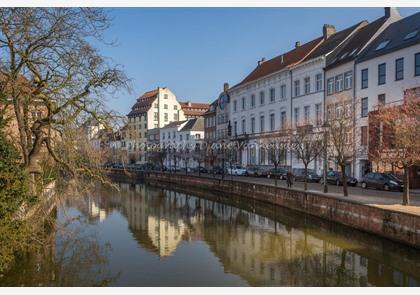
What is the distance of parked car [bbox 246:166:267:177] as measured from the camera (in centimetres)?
4447

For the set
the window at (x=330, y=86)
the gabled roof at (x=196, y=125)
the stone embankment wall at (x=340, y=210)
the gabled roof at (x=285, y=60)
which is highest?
the gabled roof at (x=285, y=60)

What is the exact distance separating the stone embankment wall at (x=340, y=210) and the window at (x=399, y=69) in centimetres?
1078

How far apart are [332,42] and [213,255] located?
30.3 metres

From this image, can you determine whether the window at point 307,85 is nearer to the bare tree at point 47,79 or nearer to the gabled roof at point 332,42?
the gabled roof at point 332,42

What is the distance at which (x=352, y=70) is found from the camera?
34688 millimetres

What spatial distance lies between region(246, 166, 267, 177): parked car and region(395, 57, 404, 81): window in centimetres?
1714

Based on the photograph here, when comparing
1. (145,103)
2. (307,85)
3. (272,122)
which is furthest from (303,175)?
(145,103)

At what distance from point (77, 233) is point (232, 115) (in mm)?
39688

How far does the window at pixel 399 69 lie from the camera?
29.9m

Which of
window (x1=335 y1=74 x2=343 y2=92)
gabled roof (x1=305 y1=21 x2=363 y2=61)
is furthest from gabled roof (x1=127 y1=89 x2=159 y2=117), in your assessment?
window (x1=335 y1=74 x2=343 y2=92)

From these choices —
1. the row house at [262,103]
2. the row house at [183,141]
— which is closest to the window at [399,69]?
the row house at [262,103]

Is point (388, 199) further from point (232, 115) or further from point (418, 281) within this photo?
point (232, 115)

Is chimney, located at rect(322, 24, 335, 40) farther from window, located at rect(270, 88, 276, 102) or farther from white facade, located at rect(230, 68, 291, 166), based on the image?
window, located at rect(270, 88, 276, 102)

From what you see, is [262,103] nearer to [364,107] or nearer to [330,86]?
[330,86]
